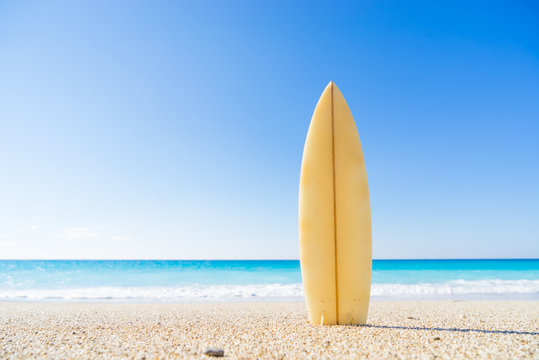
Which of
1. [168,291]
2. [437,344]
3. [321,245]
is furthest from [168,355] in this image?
[168,291]

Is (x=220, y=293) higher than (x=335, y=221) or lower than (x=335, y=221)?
lower

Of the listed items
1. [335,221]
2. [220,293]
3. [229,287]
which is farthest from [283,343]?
[229,287]

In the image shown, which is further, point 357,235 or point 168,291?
point 168,291

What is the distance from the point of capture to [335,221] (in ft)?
13.0

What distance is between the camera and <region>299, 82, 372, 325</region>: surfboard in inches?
153

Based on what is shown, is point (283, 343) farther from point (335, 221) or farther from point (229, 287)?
point (229, 287)

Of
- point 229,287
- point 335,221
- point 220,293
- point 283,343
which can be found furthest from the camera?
point 229,287

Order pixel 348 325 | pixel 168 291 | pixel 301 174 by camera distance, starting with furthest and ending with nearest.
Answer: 1. pixel 168 291
2. pixel 301 174
3. pixel 348 325

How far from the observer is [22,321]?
4.68 metres

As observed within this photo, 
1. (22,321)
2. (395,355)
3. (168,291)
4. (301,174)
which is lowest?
(168,291)

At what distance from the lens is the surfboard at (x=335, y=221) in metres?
3.88

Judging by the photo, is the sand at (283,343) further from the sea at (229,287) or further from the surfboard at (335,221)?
the sea at (229,287)

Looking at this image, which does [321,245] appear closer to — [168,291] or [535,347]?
[535,347]

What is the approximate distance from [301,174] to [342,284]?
150 centimetres
